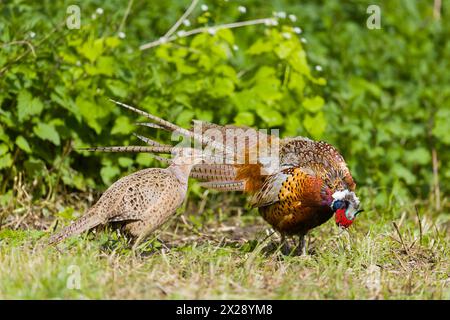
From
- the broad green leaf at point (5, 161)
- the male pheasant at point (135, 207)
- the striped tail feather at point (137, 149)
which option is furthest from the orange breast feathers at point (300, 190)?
the broad green leaf at point (5, 161)

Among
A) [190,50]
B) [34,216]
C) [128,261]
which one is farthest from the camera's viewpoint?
[190,50]

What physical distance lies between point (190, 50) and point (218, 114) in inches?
23.2

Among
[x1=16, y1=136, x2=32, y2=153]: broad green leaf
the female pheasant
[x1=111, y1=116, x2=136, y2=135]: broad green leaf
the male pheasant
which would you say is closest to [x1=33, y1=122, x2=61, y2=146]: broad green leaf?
[x1=16, y1=136, x2=32, y2=153]: broad green leaf

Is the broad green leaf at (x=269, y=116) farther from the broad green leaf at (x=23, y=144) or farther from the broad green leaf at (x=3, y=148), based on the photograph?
the broad green leaf at (x=3, y=148)

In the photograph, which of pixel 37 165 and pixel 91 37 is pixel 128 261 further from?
pixel 91 37

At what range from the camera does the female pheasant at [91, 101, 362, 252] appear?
5.91m

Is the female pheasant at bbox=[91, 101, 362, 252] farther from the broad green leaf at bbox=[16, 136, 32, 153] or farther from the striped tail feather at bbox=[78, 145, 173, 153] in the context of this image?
the broad green leaf at bbox=[16, 136, 32, 153]

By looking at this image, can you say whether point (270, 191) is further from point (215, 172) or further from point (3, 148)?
point (3, 148)

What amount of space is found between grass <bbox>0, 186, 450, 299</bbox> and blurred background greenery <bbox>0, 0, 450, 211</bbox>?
1.85 ft

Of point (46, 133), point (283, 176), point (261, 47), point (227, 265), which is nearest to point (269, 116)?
point (261, 47)

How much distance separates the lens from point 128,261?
18.0ft

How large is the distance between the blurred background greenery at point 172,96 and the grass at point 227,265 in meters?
0.56

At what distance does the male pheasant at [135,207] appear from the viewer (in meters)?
5.82
